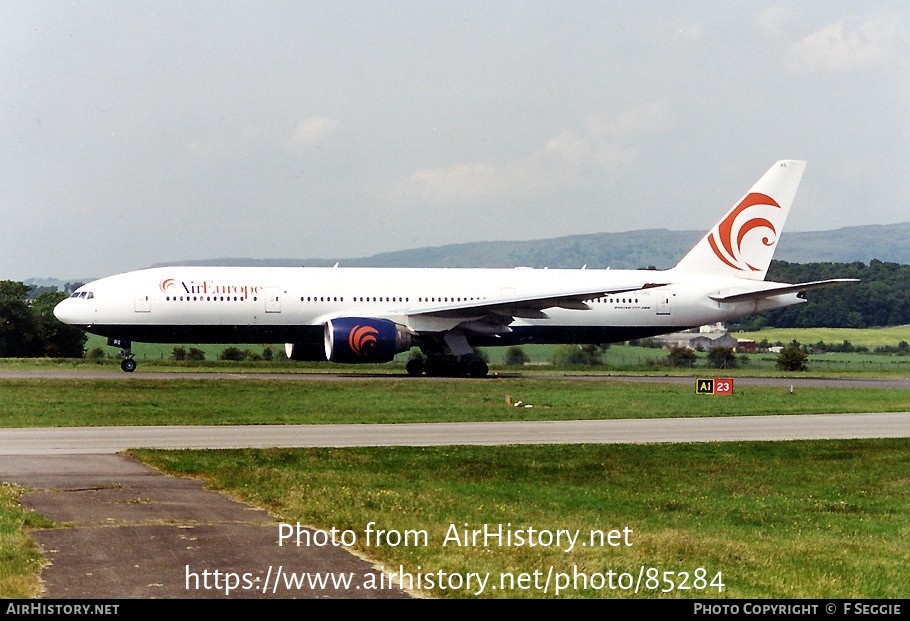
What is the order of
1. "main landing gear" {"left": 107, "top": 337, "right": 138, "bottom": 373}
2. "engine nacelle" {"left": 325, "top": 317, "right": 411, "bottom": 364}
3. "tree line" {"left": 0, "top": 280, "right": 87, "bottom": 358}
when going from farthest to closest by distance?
1. "tree line" {"left": 0, "top": 280, "right": 87, "bottom": 358}
2. "main landing gear" {"left": 107, "top": 337, "right": 138, "bottom": 373}
3. "engine nacelle" {"left": 325, "top": 317, "right": 411, "bottom": 364}

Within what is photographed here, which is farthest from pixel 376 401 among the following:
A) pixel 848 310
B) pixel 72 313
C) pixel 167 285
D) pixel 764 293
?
pixel 848 310

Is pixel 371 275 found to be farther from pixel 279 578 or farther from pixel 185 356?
pixel 279 578

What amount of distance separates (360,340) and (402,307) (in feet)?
12.2

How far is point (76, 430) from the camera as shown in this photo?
93.2ft

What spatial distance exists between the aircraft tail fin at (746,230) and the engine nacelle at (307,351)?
662 inches

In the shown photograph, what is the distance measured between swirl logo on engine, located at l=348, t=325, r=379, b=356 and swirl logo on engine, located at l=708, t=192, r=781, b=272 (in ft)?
57.1

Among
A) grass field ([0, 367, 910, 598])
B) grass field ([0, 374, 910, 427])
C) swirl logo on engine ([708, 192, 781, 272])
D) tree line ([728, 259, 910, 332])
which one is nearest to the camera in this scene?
grass field ([0, 367, 910, 598])

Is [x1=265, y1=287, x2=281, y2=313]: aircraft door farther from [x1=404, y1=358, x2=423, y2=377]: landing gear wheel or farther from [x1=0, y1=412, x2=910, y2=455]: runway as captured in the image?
[x1=0, y1=412, x2=910, y2=455]: runway

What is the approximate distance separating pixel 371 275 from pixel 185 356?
17.3m

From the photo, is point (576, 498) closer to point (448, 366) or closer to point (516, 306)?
point (516, 306)

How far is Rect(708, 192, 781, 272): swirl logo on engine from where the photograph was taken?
181 feet

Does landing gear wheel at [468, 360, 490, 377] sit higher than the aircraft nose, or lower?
lower

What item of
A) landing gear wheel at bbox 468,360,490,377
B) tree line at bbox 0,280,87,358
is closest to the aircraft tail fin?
landing gear wheel at bbox 468,360,490,377

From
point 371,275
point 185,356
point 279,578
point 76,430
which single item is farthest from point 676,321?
point 279,578
